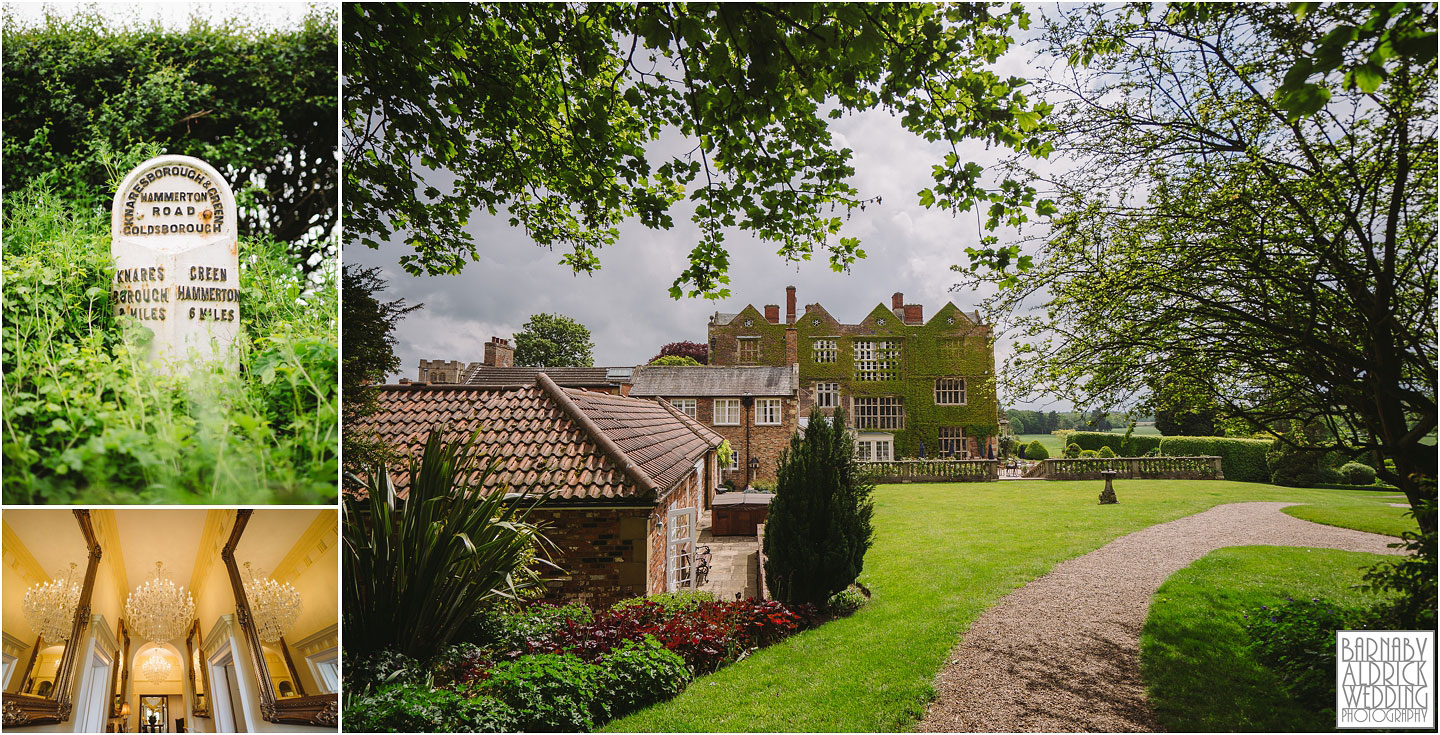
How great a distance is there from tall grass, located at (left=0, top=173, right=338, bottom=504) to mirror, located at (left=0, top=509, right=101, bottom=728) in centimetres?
30

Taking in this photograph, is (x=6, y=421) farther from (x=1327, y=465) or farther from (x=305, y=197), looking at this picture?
(x=1327, y=465)

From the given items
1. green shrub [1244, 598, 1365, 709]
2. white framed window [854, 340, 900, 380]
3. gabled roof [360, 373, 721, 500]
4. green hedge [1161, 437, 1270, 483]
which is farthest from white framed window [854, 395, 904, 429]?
green shrub [1244, 598, 1365, 709]

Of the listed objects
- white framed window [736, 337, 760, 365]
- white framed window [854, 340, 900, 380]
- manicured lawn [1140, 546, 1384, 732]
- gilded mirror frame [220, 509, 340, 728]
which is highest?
white framed window [736, 337, 760, 365]

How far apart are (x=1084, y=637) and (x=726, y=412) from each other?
56.2 ft

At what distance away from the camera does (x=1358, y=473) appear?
418 centimetres

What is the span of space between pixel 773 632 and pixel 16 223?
5.98 meters

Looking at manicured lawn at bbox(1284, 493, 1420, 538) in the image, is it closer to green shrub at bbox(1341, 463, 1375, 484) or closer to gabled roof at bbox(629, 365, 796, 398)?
green shrub at bbox(1341, 463, 1375, 484)

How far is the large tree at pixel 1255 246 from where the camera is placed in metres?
3.38

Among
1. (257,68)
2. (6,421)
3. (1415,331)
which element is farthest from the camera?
(1415,331)

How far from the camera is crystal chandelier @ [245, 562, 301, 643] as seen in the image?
1.79 m

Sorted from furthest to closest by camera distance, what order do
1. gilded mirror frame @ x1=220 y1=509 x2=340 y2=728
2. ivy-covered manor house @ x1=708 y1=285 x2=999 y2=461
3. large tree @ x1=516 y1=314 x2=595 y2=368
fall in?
large tree @ x1=516 y1=314 x2=595 y2=368 < ivy-covered manor house @ x1=708 y1=285 x2=999 y2=461 < gilded mirror frame @ x1=220 y1=509 x2=340 y2=728

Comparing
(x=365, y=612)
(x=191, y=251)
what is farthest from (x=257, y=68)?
(x=365, y=612)

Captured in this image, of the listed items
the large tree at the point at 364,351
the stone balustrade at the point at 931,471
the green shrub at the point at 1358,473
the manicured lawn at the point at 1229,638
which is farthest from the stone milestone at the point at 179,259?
the stone balustrade at the point at 931,471

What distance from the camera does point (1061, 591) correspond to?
19.8ft
